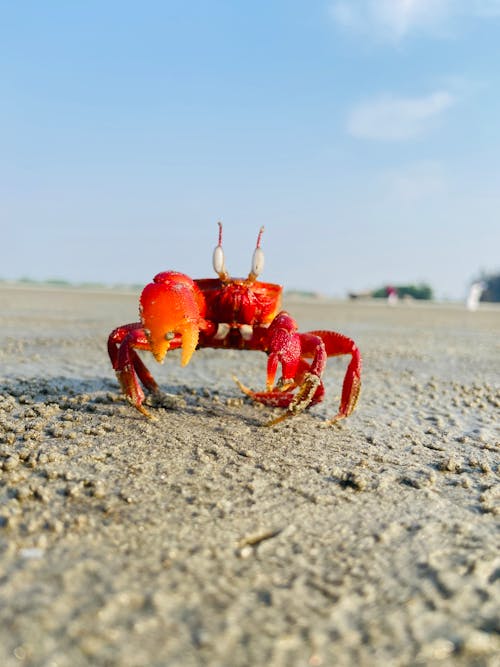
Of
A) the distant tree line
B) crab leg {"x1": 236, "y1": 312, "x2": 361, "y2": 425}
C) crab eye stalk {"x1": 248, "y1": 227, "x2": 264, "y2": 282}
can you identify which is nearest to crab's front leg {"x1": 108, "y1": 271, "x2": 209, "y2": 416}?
crab leg {"x1": 236, "y1": 312, "x2": 361, "y2": 425}

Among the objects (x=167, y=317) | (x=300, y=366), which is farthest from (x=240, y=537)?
(x=300, y=366)

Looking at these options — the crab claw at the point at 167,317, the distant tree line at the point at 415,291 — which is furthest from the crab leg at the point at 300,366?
the distant tree line at the point at 415,291

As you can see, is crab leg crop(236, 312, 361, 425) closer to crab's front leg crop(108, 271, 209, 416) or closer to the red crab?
the red crab

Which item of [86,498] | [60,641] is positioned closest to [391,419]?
[86,498]

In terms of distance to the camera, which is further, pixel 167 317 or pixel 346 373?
pixel 346 373

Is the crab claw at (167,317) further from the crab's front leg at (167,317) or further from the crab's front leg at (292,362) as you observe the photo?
the crab's front leg at (292,362)

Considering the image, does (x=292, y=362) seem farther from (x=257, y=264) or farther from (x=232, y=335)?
(x=257, y=264)

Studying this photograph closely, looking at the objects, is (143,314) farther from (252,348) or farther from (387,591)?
(387,591)
